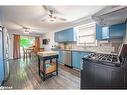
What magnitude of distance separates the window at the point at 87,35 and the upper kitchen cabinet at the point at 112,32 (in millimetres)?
532

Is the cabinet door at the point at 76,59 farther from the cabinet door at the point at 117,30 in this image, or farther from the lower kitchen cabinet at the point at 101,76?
the lower kitchen cabinet at the point at 101,76

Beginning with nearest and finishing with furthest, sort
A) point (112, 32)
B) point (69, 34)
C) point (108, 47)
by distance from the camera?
point (112, 32) → point (108, 47) → point (69, 34)

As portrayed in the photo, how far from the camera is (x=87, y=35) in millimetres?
3750

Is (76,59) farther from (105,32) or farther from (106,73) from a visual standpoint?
(106,73)

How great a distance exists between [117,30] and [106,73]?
161cm

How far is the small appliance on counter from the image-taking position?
1.13m

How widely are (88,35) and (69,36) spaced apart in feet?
2.97

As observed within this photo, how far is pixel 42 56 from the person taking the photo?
2.48 metres

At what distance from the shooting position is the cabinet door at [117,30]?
2248mm

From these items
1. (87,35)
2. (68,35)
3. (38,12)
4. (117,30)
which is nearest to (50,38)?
(68,35)

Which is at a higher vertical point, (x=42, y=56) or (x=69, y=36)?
(x=69, y=36)
